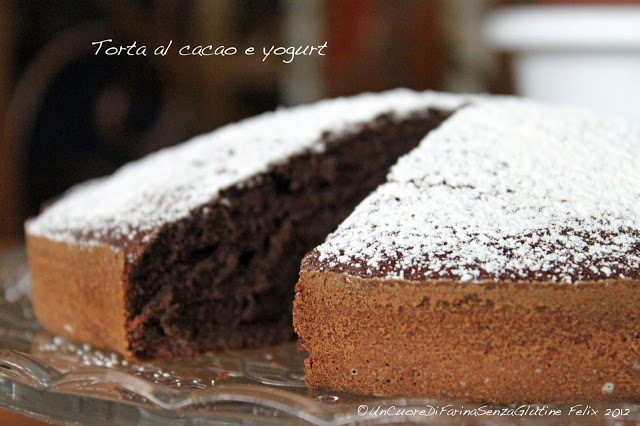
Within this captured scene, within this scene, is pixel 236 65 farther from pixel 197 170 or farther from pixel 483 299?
pixel 483 299

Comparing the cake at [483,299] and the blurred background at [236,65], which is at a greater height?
the blurred background at [236,65]

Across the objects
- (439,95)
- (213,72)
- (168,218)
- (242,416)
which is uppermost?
(213,72)

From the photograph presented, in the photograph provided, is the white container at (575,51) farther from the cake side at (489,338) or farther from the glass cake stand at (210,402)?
the glass cake stand at (210,402)

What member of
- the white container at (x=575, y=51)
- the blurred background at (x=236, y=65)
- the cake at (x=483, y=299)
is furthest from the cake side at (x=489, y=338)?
the white container at (x=575, y=51)

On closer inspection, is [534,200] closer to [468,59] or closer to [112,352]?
[112,352]

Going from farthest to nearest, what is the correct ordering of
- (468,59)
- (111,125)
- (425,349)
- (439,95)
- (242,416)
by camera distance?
1. (468,59)
2. (111,125)
3. (439,95)
4. (425,349)
5. (242,416)

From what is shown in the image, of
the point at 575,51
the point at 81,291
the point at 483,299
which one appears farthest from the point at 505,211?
the point at 575,51

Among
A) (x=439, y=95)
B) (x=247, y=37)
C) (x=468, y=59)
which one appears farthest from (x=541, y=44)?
(x=439, y=95)
